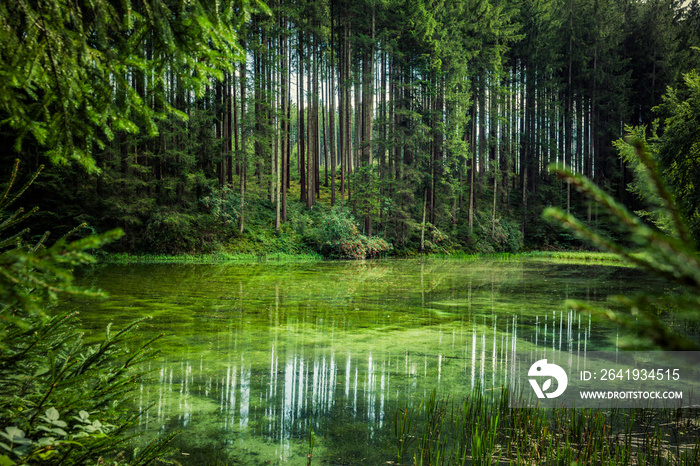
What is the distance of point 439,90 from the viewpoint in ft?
81.7

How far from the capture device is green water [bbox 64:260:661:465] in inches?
123

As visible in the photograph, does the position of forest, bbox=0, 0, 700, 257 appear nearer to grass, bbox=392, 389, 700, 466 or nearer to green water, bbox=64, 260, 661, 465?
green water, bbox=64, 260, 661, 465

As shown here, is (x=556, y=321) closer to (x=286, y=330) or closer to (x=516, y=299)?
(x=516, y=299)

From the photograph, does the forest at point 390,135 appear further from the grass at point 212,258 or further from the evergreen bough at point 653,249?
the evergreen bough at point 653,249

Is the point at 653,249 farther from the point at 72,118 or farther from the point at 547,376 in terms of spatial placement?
the point at 547,376

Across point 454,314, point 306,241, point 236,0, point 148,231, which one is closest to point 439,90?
point 306,241

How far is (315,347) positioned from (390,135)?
19.6 meters

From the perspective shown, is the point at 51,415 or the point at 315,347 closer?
the point at 51,415

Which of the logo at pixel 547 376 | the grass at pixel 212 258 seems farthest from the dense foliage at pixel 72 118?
the grass at pixel 212 258

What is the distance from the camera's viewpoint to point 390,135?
23312 millimetres

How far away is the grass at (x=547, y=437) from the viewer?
2648 mm

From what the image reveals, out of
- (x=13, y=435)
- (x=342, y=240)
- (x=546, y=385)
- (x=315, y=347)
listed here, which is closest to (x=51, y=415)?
(x=13, y=435)

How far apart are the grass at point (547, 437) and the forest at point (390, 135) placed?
290 inches

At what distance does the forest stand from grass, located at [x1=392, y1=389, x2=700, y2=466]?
736 centimetres
